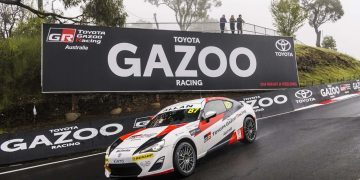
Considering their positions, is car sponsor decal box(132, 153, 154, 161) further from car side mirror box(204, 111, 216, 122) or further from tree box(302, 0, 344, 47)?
tree box(302, 0, 344, 47)

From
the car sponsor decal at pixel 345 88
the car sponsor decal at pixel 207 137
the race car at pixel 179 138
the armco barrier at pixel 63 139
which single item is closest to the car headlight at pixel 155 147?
the race car at pixel 179 138

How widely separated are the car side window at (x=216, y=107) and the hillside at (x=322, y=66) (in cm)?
2101

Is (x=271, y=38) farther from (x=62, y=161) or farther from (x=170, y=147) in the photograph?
(x=170, y=147)

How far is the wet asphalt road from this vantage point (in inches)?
306

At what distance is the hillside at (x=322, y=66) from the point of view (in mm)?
32031

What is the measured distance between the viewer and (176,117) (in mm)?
9555

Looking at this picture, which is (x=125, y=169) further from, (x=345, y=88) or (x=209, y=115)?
(x=345, y=88)

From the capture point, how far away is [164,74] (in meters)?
21.1

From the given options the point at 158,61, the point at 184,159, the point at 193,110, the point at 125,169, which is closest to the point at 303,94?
the point at 158,61

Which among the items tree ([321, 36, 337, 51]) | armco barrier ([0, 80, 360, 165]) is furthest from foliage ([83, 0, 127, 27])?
tree ([321, 36, 337, 51])

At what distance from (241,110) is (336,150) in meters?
2.82

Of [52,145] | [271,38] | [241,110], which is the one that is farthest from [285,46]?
[52,145]

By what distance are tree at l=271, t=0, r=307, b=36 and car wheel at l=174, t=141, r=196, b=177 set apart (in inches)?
1292

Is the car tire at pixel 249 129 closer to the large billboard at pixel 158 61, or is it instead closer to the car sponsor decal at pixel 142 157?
the car sponsor decal at pixel 142 157
